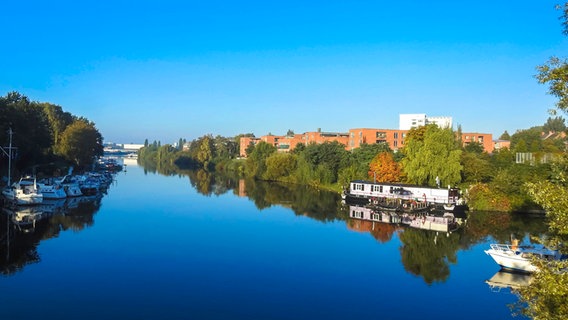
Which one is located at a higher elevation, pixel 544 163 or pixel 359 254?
pixel 544 163

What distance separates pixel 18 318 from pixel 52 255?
786cm

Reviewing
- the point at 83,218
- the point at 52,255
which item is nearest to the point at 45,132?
the point at 83,218

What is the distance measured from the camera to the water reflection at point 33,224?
783 inches

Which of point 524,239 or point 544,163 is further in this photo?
point 544,163

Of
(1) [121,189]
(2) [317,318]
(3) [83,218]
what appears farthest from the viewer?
(1) [121,189]

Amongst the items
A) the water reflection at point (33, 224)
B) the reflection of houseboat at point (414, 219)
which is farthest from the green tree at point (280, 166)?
the water reflection at point (33, 224)

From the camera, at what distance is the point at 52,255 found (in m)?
20.6

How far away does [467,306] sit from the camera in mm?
15992

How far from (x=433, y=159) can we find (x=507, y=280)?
2574cm

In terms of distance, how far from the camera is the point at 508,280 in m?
19.2

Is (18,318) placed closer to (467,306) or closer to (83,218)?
(467,306)

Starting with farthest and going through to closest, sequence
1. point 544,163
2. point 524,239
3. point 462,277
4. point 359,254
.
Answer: point 544,163, point 524,239, point 359,254, point 462,277

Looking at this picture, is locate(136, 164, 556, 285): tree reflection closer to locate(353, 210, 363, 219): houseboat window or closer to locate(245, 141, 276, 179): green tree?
locate(353, 210, 363, 219): houseboat window

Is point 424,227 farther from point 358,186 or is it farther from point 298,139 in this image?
point 298,139
